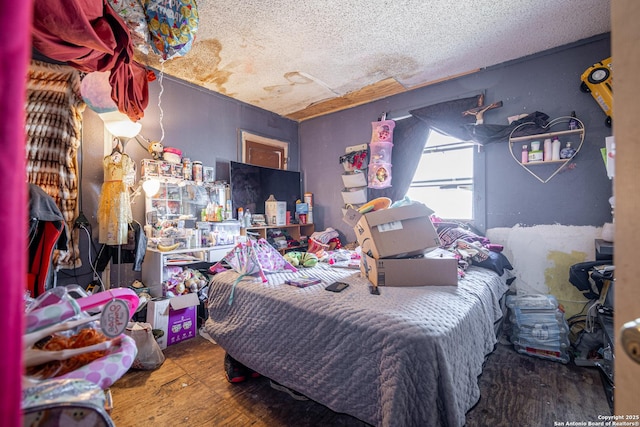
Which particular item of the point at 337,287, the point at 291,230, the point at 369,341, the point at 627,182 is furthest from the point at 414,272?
the point at 291,230

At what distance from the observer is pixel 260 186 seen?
12.6 feet

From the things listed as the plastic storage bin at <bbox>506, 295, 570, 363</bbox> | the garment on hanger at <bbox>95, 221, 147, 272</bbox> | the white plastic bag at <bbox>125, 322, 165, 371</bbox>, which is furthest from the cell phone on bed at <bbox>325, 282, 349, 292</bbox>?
the garment on hanger at <bbox>95, 221, 147, 272</bbox>

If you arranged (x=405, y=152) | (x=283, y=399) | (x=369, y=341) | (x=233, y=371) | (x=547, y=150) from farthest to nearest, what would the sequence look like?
1. (x=405, y=152)
2. (x=547, y=150)
3. (x=233, y=371)
4. (x=283, y=399)
5. (x=369, y=341)

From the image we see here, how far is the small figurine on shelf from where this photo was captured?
242cm

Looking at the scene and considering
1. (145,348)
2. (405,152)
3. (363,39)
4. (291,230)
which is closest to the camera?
(145,348)

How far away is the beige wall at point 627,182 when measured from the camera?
1.38 feet

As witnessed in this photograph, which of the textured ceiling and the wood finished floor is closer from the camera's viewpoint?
the wood finished floor

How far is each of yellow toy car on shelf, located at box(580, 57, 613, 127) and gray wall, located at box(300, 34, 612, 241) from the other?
110 mm

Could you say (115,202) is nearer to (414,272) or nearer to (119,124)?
(119,124)

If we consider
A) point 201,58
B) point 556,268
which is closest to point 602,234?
point 556,268

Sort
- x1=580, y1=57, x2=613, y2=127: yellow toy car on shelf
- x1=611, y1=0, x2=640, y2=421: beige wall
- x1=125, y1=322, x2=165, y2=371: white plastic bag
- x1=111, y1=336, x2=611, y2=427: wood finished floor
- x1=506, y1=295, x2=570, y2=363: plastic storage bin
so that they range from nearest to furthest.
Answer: x1=611, y1=0, x2=640, y2=421: beige wall → x1=111, y1=336, x2=611, y2=427: wood finished floor → x1=125, y1=322, x2=165, y2=371: white plastic bag → x1=506, y1=295, x2=570, y2=363: plastic storage bin → x1=580, y1=57, x2=613, y2=127: yellow toy car on shelf

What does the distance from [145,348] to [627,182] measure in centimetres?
263

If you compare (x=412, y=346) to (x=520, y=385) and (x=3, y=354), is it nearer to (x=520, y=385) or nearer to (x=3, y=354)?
(x=3, y=354)

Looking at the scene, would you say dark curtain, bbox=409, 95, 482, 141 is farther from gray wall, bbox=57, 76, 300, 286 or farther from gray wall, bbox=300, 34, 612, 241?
gray wall, bbox=57, 76, 300, 286
